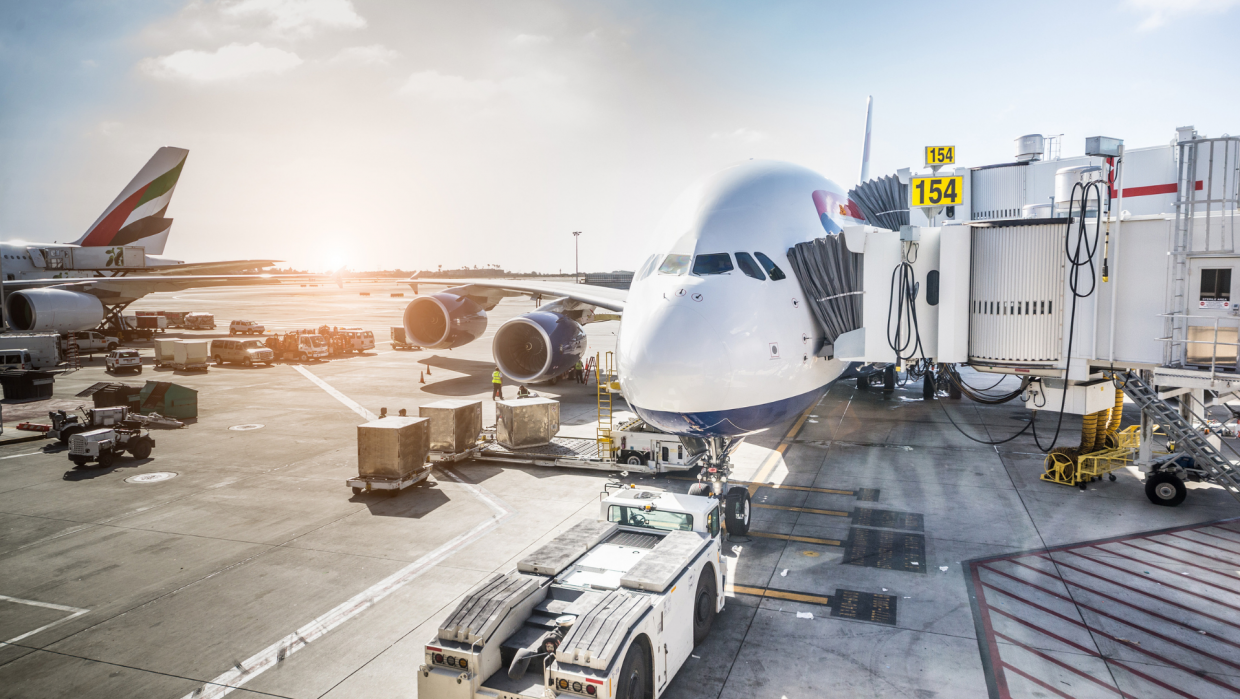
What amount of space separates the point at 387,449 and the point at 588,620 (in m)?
9.94

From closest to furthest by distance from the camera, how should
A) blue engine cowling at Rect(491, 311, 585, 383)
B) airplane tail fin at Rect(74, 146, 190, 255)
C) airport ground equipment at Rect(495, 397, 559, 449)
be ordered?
airport ground equipment at Rect(495, 397, 559, 449), blue engine cowling at Rect(491, 311, 585, 383), airplane tail fin at Rect(74, 146, 190, 255)

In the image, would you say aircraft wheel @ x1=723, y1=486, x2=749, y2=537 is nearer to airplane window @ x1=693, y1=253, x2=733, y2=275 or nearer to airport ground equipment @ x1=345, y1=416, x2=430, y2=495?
airplane window @ x1=693, y1=253, x2=733, y2=275

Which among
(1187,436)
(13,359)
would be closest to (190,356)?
(13,359)

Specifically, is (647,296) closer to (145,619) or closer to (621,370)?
(621,370)

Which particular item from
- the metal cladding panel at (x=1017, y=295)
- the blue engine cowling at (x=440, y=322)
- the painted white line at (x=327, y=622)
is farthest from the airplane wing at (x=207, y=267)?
the metal cladding panel at (x=1017, y=295)

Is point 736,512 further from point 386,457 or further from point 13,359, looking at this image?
point 13,359

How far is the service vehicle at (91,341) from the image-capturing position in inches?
1655

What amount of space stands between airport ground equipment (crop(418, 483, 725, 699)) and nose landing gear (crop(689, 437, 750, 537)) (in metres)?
2.40

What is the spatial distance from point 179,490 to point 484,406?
10973 millimetres

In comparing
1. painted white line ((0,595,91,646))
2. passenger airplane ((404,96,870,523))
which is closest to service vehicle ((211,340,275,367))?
painted white line ((0,595,91,646))

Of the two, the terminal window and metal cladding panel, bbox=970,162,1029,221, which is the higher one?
metal cladding panel, bbox=970,162,1029,221

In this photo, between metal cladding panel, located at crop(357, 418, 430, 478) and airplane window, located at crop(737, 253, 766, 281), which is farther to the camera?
metal cladding panel, located at crop(357, 418, 430, 478)

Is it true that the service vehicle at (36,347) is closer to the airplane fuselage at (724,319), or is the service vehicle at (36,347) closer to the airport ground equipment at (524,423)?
the airport ground equipment at (524,423)

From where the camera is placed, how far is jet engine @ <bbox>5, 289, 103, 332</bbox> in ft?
119
